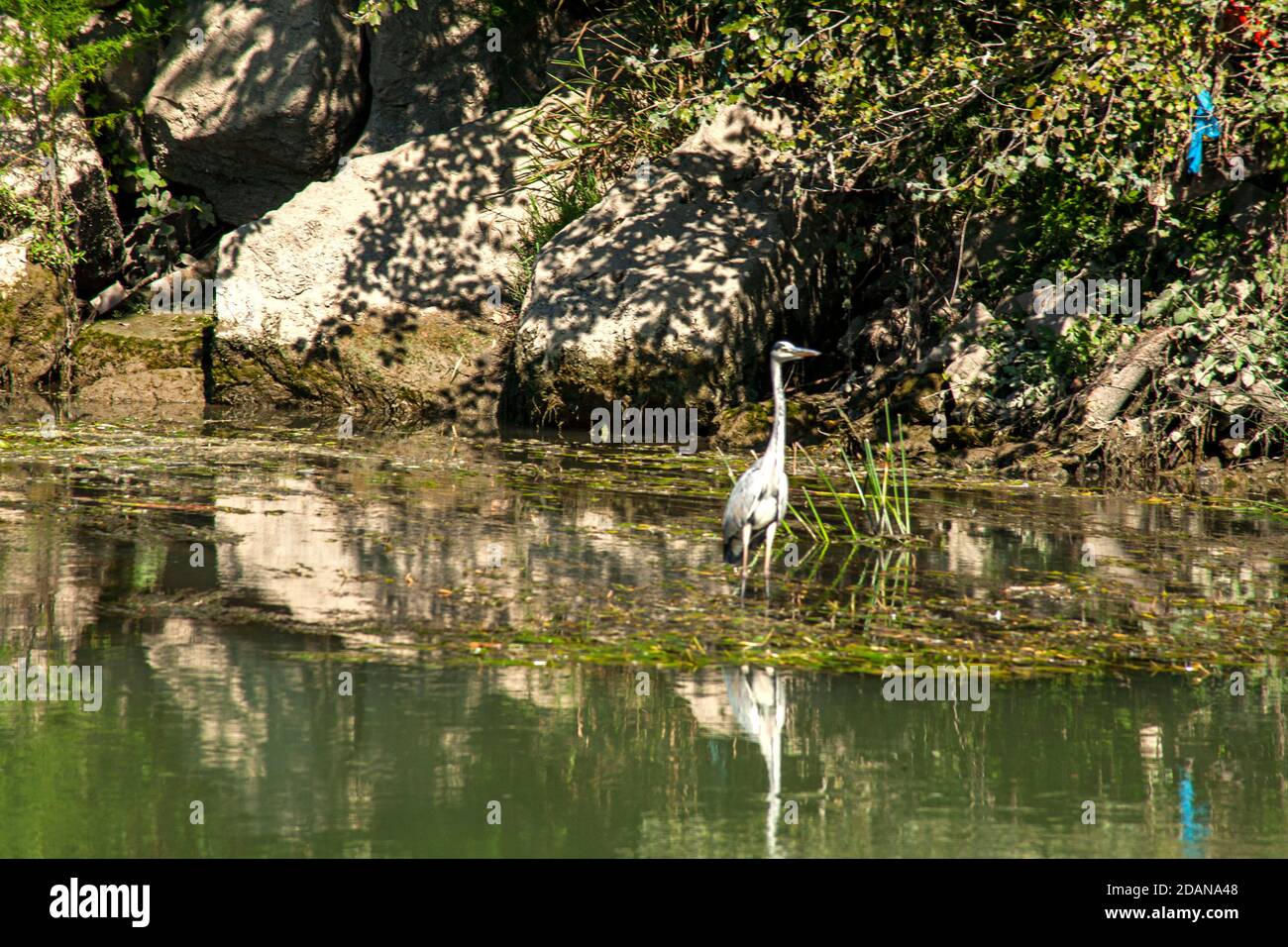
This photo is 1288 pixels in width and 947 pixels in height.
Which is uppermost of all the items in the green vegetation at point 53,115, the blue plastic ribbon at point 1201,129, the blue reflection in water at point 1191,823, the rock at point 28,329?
the green vegetation at point 53,115

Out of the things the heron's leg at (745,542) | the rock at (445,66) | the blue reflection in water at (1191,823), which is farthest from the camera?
the rock at (445,66)

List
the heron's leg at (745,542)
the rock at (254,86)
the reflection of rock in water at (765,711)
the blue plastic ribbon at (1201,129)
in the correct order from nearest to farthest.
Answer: the reflection of rock in water at (765,711), the heron's leg at (745,542), the blue plastic ribbon at (1201,129), the rock at (254,86)

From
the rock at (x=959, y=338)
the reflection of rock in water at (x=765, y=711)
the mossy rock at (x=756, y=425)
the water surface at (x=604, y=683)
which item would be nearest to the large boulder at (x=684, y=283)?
the mossy rock at (x=756, y=425)

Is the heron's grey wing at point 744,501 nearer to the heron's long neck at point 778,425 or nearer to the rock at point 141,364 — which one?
the heron's long neck at point 778,425

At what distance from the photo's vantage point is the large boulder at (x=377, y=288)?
50.1 feet

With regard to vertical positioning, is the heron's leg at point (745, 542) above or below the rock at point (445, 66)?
below

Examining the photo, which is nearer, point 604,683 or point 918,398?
point 604,683

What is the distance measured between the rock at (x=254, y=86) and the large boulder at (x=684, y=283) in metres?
4.43

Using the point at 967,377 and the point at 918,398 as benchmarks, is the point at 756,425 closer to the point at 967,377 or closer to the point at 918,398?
the point at 918,398

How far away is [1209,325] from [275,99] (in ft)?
35.7

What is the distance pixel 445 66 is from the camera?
58.2 feet

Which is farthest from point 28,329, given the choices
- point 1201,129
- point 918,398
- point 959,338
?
point 1201,129

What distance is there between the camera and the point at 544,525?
352 inches

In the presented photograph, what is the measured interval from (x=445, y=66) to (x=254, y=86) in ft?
7.88
